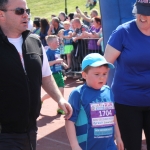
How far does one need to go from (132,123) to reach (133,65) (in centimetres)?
54

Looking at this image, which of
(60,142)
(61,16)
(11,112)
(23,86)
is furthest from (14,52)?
(61,16)

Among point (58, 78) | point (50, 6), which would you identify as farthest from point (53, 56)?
point (50, 6)

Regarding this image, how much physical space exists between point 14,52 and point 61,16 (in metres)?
11.9

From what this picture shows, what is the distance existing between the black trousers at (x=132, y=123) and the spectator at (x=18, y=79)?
0.73 meters

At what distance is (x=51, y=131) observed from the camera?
21.4 feet

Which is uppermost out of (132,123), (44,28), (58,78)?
(132,123)

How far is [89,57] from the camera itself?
11.0ft

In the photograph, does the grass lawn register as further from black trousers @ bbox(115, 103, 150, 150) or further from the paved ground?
black trousers @ bbox(115, 103, 150, 150)

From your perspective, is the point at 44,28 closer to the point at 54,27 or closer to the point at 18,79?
the point at 54,27

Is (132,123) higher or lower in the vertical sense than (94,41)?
higher

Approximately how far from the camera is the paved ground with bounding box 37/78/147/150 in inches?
228

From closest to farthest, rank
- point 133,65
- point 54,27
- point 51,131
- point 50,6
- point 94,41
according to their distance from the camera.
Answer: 1. point 133,65
2. point 51,131
3. point 94,41
4. point 54,27
5. point 50,6

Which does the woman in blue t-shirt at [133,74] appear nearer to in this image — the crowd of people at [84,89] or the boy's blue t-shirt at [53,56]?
the crowd of people at [84,89]

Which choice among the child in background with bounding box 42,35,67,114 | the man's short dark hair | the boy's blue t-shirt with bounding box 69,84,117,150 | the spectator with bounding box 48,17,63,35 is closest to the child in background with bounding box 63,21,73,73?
the spectator with bounding box 48,17,63,35
